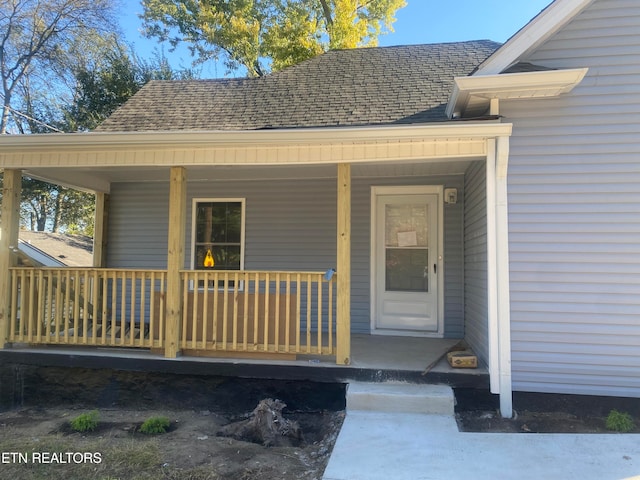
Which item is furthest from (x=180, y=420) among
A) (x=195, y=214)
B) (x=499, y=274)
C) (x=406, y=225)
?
(x=406, y=225)

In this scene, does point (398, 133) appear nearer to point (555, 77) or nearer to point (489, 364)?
point (555, 77)

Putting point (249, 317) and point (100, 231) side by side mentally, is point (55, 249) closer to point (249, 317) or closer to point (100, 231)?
point (100, 231)

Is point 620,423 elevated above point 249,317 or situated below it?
below

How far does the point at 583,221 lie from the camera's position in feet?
13.3

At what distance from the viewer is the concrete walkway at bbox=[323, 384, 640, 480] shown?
2945 millimetres

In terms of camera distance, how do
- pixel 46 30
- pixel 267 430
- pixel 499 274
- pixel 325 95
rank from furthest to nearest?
pixel 46 30
pixel 325 95
pixel 499 274
pixel 267 430

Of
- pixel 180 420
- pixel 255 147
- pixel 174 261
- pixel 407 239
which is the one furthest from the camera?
pixel 407 239

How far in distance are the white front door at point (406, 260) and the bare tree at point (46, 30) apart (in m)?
17.1

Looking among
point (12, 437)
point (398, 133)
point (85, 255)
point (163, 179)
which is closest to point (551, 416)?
point (398, 133)

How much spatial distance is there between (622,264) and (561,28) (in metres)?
2.34

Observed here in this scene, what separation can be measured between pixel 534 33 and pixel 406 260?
3.14m

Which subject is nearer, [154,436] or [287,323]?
[154,436]

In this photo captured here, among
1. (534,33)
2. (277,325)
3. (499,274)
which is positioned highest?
(534,33)

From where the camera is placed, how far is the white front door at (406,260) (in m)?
5.97
